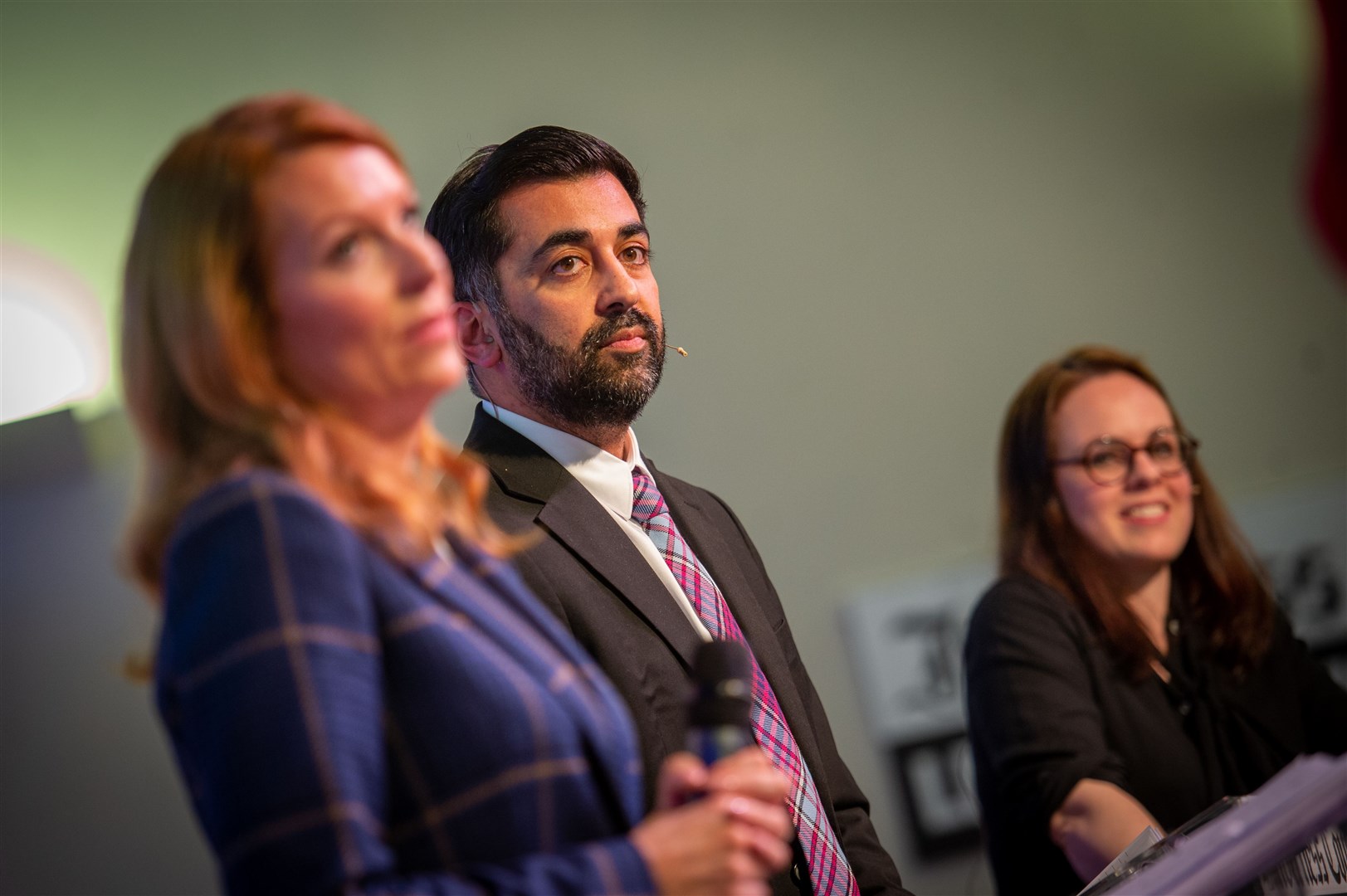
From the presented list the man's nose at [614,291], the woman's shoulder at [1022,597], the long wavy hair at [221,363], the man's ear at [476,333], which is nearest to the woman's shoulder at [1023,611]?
the woman's shoulder at [1022,597]

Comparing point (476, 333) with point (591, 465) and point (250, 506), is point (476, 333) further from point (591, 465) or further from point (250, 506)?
point (250, 506)

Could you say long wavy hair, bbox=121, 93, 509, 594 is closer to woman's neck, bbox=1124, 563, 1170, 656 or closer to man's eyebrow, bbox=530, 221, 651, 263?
man's eyebrow, bbox=530, 221, 651, 263

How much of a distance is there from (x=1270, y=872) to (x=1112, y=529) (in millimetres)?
1162

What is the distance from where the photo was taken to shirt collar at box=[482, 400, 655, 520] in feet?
6.09

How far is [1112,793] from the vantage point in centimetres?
209

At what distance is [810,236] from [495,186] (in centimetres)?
160

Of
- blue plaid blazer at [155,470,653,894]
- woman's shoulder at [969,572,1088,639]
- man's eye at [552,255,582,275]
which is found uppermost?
man's eye at [552,255,582,275]

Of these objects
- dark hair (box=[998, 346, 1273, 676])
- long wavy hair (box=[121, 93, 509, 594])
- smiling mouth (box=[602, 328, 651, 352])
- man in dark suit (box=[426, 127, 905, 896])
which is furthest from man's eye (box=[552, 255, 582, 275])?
dark hair (box=[998, 346, 1273, 676])

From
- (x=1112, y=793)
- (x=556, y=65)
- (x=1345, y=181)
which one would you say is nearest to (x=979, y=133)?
(x=556, y=65)

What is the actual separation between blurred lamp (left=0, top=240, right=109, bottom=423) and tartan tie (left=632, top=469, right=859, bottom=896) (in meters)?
1.45

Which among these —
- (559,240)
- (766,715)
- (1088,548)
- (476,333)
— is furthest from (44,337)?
(1088,548)

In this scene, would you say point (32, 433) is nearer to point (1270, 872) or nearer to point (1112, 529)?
point (1112, 529)

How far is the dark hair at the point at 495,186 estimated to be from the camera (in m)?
1.98

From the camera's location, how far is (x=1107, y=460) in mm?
2457
